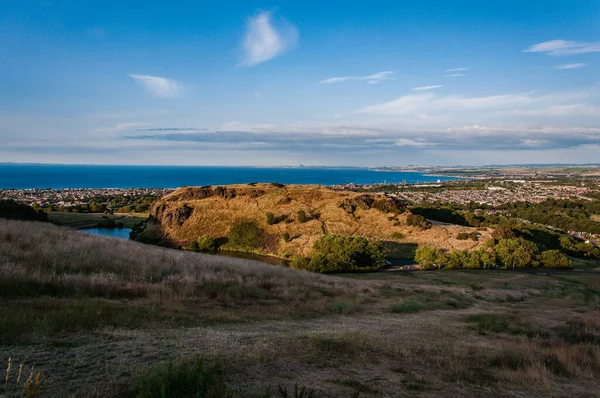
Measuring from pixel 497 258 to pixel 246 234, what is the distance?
142 feet

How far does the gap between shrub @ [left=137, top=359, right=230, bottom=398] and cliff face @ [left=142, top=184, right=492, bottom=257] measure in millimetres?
54647

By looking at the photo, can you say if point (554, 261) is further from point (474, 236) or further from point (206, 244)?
point (206, 244)

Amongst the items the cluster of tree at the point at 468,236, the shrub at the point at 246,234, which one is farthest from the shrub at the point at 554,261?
the shrub at the point at 246,234

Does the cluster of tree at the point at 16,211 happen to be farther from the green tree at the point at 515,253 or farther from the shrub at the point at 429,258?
the green tree at the point at 515,253

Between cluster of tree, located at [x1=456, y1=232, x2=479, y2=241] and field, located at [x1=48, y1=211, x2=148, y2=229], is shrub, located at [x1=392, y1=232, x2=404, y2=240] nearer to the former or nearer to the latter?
cluster of tree, located at [x1=456, y1=232, x2=479, y2=241]

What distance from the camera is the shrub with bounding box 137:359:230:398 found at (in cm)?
506

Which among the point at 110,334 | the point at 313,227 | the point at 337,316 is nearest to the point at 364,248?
the point at 313,227

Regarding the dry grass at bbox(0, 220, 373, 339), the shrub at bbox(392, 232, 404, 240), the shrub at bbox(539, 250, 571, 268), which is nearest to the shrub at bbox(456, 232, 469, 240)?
the shrub at bbox(392, 232, 404, 240)

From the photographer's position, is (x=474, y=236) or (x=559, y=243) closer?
(x=474, y=236)

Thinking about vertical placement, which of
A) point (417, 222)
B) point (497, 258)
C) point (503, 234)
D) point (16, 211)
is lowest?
point (497, 258)

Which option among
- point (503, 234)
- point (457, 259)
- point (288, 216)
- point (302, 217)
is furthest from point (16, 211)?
point (503, 234)

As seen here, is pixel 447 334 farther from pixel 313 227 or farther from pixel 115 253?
pixel 313 227

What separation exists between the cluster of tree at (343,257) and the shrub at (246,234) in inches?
700

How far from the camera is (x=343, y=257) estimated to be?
50188 millimetres
